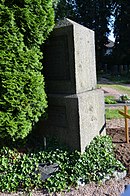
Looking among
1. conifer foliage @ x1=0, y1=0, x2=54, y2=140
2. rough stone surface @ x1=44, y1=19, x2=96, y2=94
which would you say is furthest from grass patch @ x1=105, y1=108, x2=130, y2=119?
conifer foliage @ x1=0, y1=0, x2=54, y2=140

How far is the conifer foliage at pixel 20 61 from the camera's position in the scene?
3.52 m

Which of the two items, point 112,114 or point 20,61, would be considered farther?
point 112,114

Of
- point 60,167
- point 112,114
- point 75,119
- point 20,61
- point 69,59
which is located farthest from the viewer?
point 112,114

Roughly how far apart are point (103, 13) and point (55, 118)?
33284 mm

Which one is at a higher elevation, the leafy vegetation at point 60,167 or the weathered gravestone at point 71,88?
the weathered gravestone at point 71,88

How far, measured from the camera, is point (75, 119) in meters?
3.94

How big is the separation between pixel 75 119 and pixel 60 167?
783 millimetres

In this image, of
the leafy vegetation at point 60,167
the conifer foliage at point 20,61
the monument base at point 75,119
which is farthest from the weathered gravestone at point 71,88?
the conifer foliage at point 20,61

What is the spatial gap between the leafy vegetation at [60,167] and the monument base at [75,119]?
212 millimetres

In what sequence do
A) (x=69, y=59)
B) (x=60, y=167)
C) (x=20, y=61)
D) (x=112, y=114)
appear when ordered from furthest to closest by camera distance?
1. (x=112, y=114)
2. (x=69, y=59)
3. (x=60, y=167)
4. (x=20, y=61)

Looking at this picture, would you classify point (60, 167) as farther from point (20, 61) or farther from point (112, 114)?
point (112, 114)

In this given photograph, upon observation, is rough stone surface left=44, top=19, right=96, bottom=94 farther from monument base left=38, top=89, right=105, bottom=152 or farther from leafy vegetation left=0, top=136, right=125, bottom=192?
leafy vegetation left=0, top=136, right=125, bottom=192

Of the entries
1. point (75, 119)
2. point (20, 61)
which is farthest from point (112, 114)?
point (20, 61)

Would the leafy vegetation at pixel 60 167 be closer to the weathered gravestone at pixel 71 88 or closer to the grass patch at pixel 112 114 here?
the weathered gravestone at pixel 71 88
